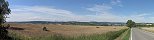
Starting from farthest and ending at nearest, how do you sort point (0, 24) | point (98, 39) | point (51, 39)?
point (98, 39), point (51, 39), point (0, 24)

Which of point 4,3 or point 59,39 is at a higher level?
point 4,3

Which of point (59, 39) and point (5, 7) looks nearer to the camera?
point (5, 7)

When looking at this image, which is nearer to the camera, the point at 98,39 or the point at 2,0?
the point at 2,0

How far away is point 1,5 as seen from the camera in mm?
18094

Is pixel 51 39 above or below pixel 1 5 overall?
below

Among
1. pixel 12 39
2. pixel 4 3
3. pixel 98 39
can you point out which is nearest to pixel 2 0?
pixel 4 3

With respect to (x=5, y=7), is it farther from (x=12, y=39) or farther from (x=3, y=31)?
(x=12, y=39)

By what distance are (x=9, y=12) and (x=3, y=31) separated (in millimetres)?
1215

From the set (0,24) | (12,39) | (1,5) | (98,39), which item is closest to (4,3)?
(1,5)

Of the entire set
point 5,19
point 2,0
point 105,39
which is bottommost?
point 105,39

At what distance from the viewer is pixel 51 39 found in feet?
65.3

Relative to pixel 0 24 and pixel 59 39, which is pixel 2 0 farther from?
pixel 59 39

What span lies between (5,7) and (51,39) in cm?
378

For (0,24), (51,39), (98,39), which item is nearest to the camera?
(0,24)
